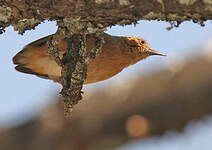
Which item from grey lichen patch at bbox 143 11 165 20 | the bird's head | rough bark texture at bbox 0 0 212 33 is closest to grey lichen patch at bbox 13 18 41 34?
rough bark texture at bbox 0 0 212 33

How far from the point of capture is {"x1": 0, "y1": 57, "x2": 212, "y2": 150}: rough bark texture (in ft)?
20.5

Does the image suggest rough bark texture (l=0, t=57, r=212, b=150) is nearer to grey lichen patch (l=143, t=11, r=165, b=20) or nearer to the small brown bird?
the small brown bird

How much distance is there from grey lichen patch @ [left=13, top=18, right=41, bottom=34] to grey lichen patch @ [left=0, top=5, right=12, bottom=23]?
0.33ft

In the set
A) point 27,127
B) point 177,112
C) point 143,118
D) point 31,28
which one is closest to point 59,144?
point 27,127

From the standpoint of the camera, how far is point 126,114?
6.36 meters

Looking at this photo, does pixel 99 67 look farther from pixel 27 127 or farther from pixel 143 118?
pixel 27 127

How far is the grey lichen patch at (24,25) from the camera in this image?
10.6 feet

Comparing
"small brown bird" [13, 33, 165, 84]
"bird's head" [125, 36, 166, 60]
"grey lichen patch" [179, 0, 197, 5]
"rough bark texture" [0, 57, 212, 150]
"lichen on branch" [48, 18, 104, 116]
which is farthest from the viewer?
"rough bark texture" [0, 57, 212, 150]

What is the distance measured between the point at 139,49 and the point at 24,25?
5.51 ft

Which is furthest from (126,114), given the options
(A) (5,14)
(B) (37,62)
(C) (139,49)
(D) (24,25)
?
(A) (5,14)

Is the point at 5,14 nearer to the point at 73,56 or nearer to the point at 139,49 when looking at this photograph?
the point at 73,56

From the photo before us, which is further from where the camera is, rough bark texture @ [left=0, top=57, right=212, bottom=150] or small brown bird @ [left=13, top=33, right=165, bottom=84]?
rough bark texture @ [left=0, top=57, right=212, bottom=150]

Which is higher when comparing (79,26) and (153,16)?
(153,16)

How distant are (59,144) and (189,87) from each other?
1900mm
